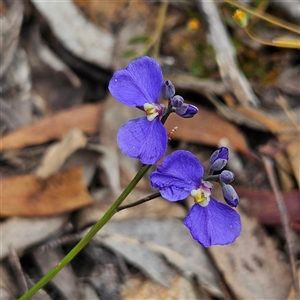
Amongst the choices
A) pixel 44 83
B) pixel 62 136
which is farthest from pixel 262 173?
pixel 44 83

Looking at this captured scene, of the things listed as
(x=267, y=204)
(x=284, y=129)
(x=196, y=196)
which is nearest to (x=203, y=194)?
(x=196, y=196)

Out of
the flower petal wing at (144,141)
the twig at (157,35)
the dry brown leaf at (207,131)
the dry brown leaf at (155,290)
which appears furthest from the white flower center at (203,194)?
the twig at (157,35)

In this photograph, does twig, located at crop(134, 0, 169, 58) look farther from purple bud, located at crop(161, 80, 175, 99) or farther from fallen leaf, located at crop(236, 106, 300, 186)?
purple bud, located at crop(161, 80, 175, 99)

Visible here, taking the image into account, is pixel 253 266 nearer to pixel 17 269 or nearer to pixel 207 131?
pixel 207 131

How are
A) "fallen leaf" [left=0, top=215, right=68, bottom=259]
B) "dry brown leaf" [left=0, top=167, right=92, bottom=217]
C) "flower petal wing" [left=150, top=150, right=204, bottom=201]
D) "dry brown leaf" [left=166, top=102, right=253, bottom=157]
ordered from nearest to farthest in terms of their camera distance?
"flower petal wing" [left=150, top=150, right=204, bottom=201] < "fallen leaf" [left=0, top=215, right=68, bottom=259] < "dry brown leaf" [left=0, top=167, right=92, bottom=217] < "dry brown leaf" [left=166, top=102, right=253, bottom=157]

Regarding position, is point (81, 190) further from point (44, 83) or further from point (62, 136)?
point (44, 83)

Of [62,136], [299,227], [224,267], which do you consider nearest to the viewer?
[224,267]

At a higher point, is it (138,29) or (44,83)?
(138,29)

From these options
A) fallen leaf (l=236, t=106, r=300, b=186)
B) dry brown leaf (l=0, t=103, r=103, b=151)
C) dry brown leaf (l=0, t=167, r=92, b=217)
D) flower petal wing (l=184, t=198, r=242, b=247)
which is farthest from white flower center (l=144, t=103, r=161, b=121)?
fallen leaf (l=236, t=106, r=300, b=186)

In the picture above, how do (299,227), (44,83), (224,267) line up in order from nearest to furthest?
(224,267) → (299,227) → (44,83)
